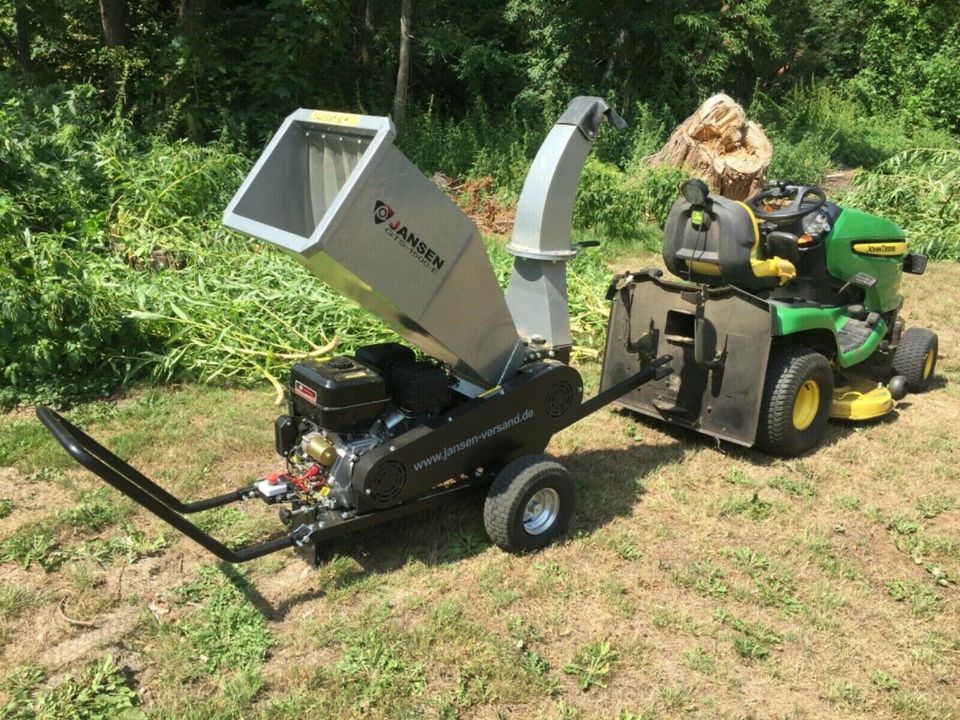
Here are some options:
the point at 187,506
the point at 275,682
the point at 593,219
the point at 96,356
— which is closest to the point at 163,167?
the point at 96,356

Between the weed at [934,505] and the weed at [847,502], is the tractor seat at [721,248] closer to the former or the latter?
the weed at [847,502]

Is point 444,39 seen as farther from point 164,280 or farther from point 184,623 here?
point 184,623

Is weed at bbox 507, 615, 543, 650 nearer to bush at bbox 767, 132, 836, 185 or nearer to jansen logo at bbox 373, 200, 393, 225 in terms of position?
jansen logo at bbox 373, 200, 393, 225

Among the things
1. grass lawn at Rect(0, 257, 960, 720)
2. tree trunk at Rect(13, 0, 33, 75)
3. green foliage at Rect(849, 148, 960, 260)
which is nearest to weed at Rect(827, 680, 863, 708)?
grass lawn at Rect(0, 257, 960, 720)

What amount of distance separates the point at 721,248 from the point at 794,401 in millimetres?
930

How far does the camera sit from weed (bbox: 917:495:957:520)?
4172 mm

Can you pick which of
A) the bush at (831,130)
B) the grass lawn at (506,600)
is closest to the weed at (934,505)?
the grass lawn at (506,600)

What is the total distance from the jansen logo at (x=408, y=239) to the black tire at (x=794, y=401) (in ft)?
7.46

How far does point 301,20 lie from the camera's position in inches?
475

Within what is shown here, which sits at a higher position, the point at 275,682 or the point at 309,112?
the point at 309,112

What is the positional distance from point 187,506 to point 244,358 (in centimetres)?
220

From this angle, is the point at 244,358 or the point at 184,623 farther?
the point at 244,358

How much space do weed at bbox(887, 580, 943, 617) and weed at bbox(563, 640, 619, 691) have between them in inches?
52.8

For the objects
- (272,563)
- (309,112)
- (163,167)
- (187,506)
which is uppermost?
(309,112)
